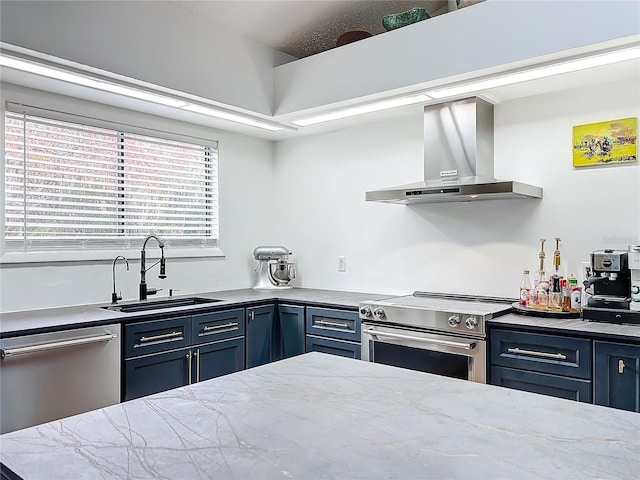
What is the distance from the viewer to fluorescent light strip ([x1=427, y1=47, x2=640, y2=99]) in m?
2.32

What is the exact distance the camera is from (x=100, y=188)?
3242mm

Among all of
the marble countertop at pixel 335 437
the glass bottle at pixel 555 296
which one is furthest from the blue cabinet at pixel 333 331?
the marble countertop at pixel 335 437

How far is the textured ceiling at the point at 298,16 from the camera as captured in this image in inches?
117

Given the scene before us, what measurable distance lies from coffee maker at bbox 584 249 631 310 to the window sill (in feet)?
8.49

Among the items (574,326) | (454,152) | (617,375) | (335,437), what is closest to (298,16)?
(454,152)

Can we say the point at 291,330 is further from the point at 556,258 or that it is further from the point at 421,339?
the point at 556,258

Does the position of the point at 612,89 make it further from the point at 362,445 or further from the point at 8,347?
the point at 8,347

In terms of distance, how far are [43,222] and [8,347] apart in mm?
968

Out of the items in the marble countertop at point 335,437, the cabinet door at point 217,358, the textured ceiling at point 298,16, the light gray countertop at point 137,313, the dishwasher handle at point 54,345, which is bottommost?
the cabinet door at point 217,358

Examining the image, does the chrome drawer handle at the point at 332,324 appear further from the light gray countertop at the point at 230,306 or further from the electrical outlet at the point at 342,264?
the electrical outlet at the point at 342,264

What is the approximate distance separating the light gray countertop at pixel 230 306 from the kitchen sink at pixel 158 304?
0.28ft

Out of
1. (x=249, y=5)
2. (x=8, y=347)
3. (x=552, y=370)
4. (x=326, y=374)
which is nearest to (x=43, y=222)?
(x=8, y=347)

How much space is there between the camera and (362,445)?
38.5 inches

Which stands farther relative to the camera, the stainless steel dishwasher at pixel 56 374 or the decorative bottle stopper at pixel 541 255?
the decorative bottle stopper at pixel 541 255
